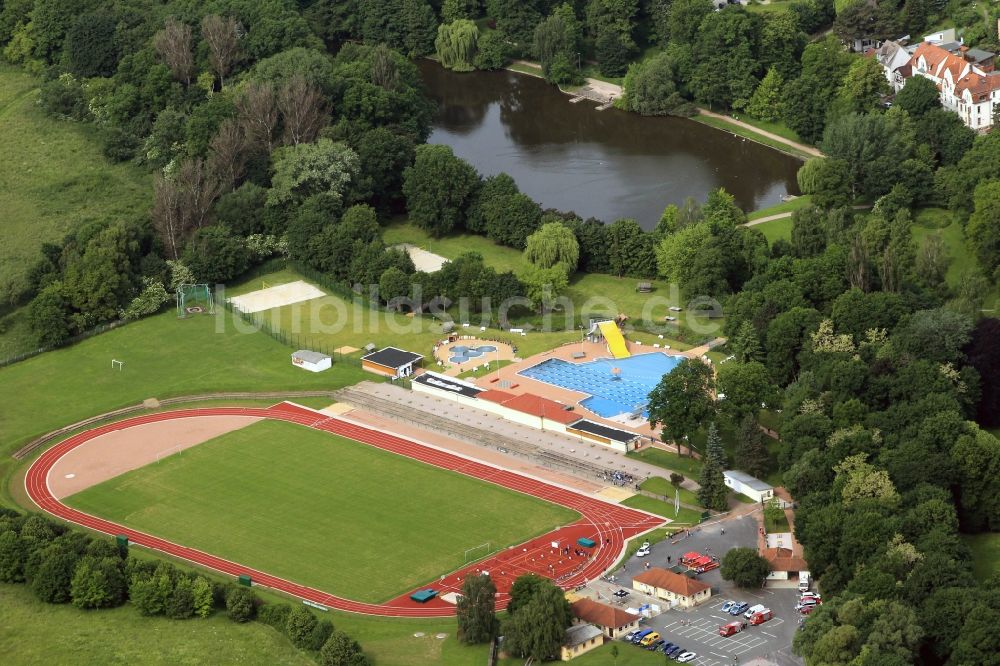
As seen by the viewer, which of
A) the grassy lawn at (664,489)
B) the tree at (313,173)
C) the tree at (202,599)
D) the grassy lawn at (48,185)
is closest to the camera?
the tree at (202,599)

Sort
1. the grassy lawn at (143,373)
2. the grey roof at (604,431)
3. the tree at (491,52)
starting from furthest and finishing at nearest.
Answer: the tree at (491,52) < the grassy lawn at (143,373) < the grey roof at (604,431)

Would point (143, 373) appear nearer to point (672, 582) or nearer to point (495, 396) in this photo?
point (495, 396)

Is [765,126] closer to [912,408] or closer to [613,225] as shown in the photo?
[613,225]

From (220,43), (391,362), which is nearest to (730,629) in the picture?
(391,362)

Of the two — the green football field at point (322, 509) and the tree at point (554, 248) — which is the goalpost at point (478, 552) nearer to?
the green football field at point (322, 509)

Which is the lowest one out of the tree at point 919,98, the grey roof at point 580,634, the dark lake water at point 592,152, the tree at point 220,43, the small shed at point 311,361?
the grey roof at point 580,634

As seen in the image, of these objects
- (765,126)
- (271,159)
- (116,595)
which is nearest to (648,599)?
(116,595)

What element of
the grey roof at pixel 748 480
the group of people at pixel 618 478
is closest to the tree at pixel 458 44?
the group of people at pixel 618 478

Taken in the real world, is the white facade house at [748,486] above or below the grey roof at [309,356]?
below

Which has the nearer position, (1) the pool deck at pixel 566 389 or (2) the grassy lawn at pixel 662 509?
(2) the grassy lawn at pixel 662 509

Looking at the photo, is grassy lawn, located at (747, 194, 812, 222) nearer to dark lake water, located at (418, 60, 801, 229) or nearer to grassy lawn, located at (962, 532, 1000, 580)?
dark lake water, located at (418, 60, 801, 229)
